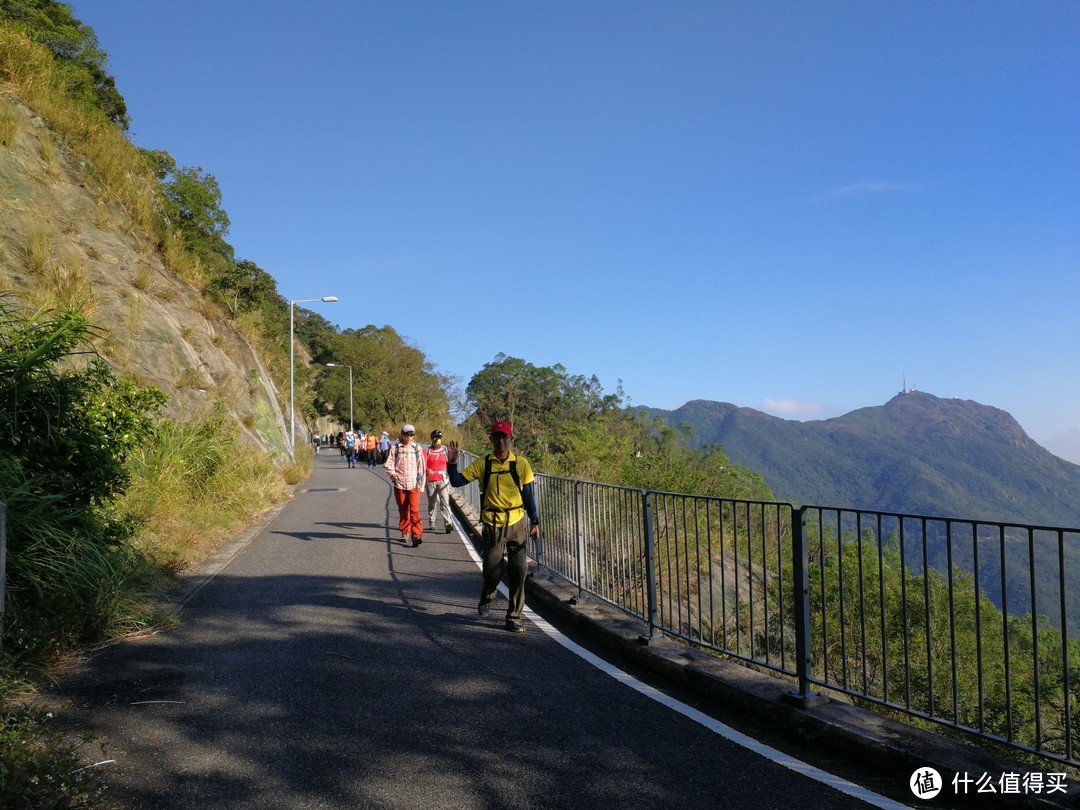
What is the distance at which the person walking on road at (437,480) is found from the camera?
1352cm

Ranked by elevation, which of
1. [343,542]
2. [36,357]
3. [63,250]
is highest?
[63,250]

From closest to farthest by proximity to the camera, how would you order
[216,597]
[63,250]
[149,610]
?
[149,610] < [216,597] < [63,250]

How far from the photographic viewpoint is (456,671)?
18.5 ft

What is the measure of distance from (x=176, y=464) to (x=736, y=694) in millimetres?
10728

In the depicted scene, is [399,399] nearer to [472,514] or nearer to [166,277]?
[166,277]

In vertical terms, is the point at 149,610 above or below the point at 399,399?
below

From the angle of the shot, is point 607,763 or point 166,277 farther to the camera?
point 166,277

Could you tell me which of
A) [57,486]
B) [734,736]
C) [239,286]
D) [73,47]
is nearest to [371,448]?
[239,286]

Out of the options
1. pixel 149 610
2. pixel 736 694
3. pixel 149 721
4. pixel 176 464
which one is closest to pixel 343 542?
pixel 176 464

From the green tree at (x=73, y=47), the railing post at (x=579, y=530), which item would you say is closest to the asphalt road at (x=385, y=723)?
the railing post at (x=579, y=530)

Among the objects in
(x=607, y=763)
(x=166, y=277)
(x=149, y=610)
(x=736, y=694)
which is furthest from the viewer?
(x=166, y=277)

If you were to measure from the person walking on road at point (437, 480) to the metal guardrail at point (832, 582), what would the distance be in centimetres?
412

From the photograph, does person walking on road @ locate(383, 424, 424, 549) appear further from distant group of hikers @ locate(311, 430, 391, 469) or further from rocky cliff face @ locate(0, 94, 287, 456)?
distant group of hikers @ locate(311, 430, 391, 469)

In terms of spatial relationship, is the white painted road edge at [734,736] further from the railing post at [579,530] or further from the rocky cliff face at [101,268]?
the rocky cliff face at [101,268]
